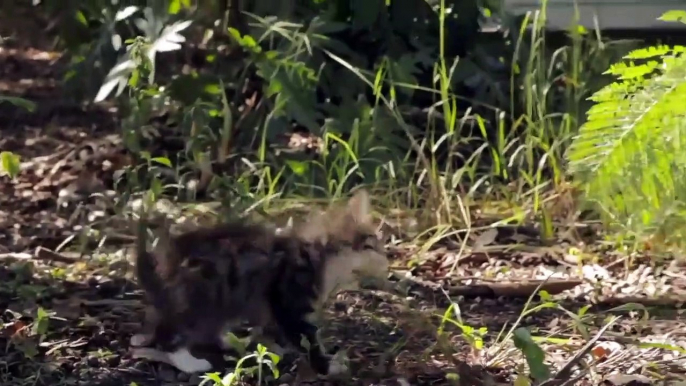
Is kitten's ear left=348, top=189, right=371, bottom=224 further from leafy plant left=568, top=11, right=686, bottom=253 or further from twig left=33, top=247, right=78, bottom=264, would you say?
twig left=33, top=247, right=78, bottom=264

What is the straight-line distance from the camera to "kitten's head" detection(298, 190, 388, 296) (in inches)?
88.2

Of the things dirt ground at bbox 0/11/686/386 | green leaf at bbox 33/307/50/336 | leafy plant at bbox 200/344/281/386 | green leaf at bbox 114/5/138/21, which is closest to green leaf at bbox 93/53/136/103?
green leaf at bbox 114/5/138/21

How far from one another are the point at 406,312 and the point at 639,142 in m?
0.73

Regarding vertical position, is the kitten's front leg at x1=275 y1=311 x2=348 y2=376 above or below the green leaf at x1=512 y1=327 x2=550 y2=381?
below

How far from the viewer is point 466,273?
2926 millimetres

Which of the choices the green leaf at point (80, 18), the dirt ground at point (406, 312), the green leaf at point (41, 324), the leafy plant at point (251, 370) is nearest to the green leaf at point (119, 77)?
the dirt ground at point (406, 312)

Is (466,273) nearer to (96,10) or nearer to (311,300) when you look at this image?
(311,300)

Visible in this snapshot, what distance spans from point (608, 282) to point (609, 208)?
0.26 m

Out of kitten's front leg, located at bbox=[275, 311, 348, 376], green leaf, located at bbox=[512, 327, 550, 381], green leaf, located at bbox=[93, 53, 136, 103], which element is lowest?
kitten's front leg, located at bbox=[275, 311, 348, 376]

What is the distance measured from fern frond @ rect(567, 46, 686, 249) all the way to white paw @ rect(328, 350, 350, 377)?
2.93ft

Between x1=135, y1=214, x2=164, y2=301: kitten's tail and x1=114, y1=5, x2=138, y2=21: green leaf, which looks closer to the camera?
x1=135, y1=214, x2=164, y2=301: kitten's tail

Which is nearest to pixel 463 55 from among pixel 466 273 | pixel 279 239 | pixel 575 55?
pixel 575 55

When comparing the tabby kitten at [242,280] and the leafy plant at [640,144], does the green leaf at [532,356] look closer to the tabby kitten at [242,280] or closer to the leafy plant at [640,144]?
the tabby kitten at [242,280]

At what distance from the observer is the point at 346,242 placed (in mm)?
2266
